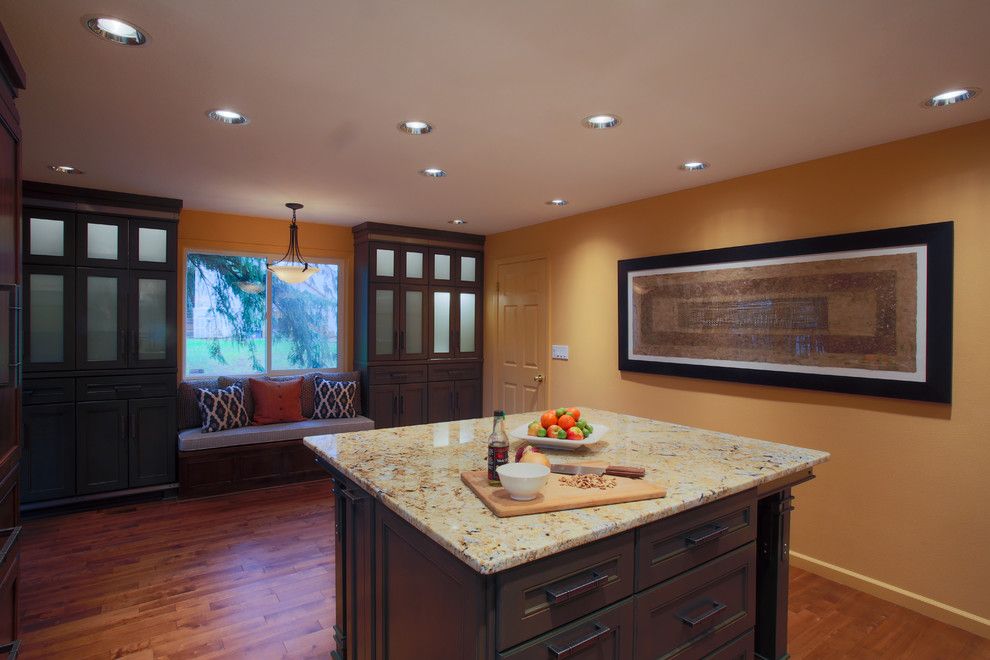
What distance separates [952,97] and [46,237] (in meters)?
5.50

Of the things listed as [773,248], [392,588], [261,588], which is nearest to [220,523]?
[261,588]

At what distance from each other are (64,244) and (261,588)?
3012 mm

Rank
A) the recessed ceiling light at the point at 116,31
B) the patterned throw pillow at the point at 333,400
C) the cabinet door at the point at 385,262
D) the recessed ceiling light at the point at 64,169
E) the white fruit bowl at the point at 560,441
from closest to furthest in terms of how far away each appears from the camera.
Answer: the recessed ceiling light at the point at 116,31 → the white fruit bowl at the point at 560,441 → the recessed ceiling light at the point at 64,169 → the patterned throw pillow at the point at 333,400 → the cabinet door at the point at 385,262

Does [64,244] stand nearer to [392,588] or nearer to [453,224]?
[453,224]

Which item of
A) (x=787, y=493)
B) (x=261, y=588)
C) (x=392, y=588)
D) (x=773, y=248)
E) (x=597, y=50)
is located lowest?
(x=261, y=588)

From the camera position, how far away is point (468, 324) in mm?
5879

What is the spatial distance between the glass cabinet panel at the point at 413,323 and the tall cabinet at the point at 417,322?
0.01 metres

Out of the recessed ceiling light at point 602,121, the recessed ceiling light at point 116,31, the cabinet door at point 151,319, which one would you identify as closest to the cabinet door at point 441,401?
the cabinet door at point 151,319

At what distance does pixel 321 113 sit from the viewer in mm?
2463

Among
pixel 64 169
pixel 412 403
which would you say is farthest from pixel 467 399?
pixel 64 169

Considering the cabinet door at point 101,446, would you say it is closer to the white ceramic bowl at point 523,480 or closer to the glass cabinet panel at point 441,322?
the glass cabinet panel at point 441,322

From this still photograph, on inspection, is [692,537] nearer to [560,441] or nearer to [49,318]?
[560,441]

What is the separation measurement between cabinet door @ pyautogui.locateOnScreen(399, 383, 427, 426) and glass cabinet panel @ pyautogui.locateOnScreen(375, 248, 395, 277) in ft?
3.78

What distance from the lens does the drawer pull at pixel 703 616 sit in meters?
1.62
